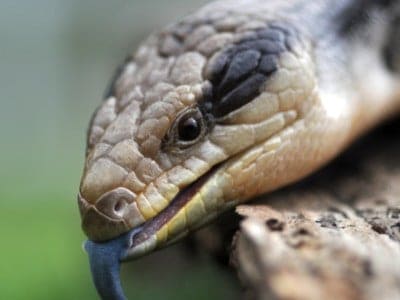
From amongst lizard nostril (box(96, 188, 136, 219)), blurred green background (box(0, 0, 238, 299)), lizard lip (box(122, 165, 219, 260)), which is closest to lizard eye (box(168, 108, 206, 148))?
lizard lip (box(122, 165, 219, 260))

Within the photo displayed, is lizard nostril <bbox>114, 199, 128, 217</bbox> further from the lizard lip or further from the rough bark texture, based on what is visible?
the rough bark texture

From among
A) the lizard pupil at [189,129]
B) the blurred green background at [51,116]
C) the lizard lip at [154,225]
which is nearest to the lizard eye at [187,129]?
the lizard pupil at [189,129]

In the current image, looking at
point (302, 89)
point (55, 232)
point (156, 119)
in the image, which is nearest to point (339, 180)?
point (302, 89)

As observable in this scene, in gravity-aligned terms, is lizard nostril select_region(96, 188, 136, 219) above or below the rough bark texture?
above

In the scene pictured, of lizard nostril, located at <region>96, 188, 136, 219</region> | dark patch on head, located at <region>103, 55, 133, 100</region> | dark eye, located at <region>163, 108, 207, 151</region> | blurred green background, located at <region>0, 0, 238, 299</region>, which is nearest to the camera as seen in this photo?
lizard nostril, located at <region>96, 188, 136, 219</region>

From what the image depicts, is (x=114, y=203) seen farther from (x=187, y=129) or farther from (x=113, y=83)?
(x=113, y=83)

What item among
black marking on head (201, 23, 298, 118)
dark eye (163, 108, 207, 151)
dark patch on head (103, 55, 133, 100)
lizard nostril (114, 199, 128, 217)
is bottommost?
lizard nostril (114, 199, 128, 217)

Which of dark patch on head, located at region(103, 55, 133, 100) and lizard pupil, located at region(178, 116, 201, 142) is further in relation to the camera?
dark patch on head, located at region(103, 55, 133, 100)
